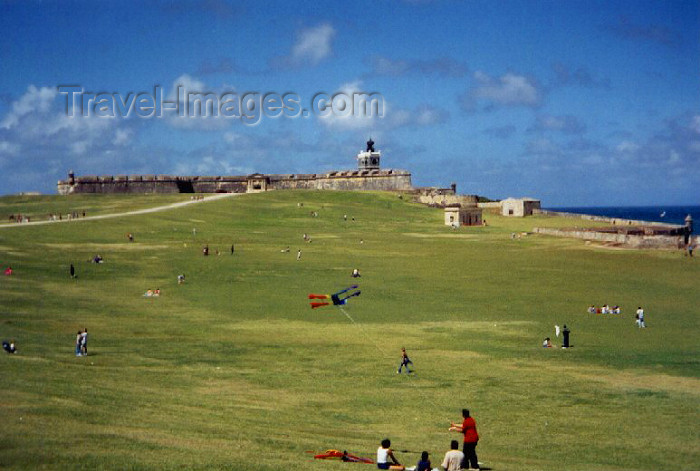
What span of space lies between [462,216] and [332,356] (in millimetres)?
62174

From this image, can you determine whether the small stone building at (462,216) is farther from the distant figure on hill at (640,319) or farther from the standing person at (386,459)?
the standing person at (386,459)

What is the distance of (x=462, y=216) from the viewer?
89938mm

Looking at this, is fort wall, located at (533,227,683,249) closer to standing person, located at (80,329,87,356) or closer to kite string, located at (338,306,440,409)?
kite string, located at (338,306,440,409)

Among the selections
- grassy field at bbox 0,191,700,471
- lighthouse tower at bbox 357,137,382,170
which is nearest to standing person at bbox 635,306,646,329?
grassy field at bbox 0,191,700,471

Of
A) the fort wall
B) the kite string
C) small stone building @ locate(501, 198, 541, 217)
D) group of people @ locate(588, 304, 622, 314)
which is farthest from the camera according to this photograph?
small stone building @ locate(501, 198, 541, 217)

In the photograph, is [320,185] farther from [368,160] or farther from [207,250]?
[207,250]

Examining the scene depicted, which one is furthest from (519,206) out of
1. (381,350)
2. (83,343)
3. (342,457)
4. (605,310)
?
(342,457)

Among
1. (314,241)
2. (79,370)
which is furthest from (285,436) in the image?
(314,241)

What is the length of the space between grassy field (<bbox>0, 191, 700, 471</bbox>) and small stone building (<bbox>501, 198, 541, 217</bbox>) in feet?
138

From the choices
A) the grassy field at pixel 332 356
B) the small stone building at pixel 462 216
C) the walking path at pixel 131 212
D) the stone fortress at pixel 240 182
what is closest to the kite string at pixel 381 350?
the grassy field at pixel 332 356

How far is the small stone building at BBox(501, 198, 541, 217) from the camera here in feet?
352

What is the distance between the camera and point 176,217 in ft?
263

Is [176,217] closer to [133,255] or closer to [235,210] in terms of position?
[235,210]

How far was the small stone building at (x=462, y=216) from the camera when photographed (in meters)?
89.2
